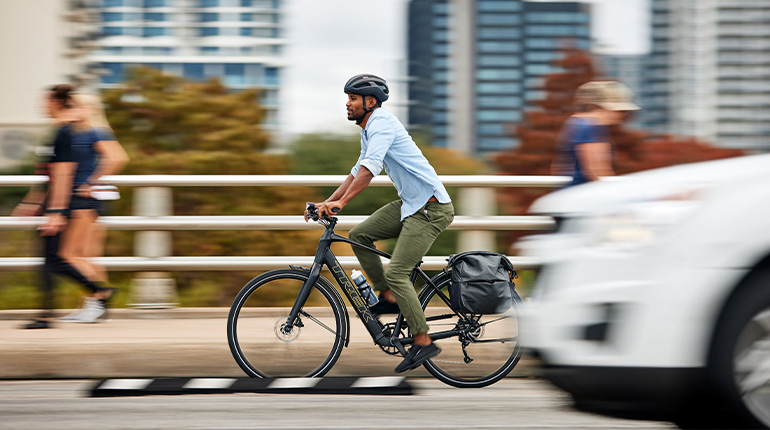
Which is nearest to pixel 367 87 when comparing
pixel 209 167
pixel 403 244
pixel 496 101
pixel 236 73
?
pixel 403 244

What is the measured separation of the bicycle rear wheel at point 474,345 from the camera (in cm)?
570

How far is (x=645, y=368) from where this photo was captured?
335 cm

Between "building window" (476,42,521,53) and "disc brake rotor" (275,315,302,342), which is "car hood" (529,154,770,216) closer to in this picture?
"disc brake rotor" (275,315,302,342)

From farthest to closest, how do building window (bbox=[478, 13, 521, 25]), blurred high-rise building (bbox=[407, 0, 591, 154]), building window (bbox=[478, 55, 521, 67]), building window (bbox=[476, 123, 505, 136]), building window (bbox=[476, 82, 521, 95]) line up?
building window (bbox=[478, 55, 521, 67]) < building window (bbox=[476, 82, 521, 95]) < building window (bbox=[478, 13, 521, 25]) < building window (bbox=[476, 123, 505, 136]) < blurred high-rise building (bbox=[407, 0, 591, 154])

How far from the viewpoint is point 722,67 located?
142 metres

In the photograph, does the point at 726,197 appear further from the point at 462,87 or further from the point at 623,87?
the point at 462,87

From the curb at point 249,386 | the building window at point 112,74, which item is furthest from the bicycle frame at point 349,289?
the building window at point 112,74

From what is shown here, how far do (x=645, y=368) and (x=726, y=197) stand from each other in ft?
2.16

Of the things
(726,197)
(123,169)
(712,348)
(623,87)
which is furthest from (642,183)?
(123,169)

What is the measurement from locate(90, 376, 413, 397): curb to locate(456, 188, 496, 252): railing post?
1.92 metres

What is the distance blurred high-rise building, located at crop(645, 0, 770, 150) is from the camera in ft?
433

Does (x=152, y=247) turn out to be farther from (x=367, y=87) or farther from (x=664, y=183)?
(x=664, y=183)

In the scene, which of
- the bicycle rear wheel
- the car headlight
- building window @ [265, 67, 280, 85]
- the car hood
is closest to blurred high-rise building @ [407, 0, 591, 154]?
building window @ [265, 67, 280, 85]

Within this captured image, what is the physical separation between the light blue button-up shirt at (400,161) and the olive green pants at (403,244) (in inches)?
3.1
